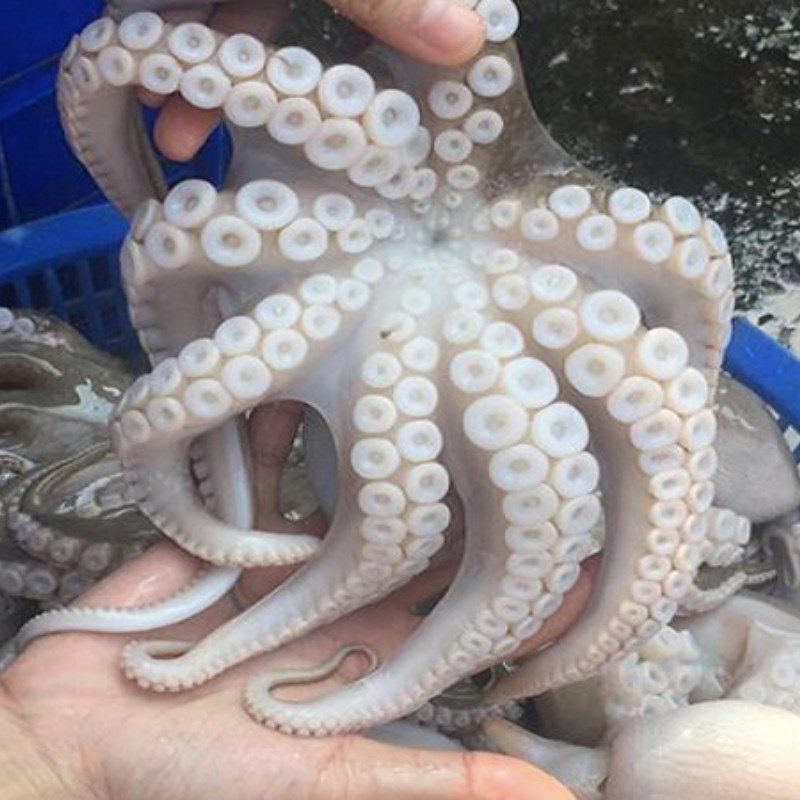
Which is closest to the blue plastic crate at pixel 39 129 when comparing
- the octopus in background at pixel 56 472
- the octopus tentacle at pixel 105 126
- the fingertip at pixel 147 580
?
the octopus in background at pixel 56 472

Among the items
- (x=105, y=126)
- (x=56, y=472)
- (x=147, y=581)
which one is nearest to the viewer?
(x=105, y=126)

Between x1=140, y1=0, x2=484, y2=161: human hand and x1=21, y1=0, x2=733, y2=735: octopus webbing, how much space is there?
3cm

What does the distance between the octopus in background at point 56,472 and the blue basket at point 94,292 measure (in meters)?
0.08

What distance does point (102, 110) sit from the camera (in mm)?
1238

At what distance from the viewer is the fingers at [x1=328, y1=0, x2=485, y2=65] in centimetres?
→ 116

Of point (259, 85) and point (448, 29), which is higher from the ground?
point (448, 29)

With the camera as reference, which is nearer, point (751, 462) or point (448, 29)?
point (448, 29)

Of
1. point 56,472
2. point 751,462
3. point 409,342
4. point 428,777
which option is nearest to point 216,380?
point 409,342

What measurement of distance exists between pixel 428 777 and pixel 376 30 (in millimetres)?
616

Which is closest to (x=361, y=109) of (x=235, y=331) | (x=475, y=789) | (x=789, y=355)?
(x=235, y=331)

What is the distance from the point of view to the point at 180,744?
1307mm

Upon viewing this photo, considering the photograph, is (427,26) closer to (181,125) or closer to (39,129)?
(181,125)

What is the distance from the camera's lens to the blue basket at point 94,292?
188 cm

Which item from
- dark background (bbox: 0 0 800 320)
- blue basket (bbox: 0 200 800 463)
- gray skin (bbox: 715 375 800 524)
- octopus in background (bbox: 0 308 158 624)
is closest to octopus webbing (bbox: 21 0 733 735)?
octopus in background (bbox: 0 308 158 624)
